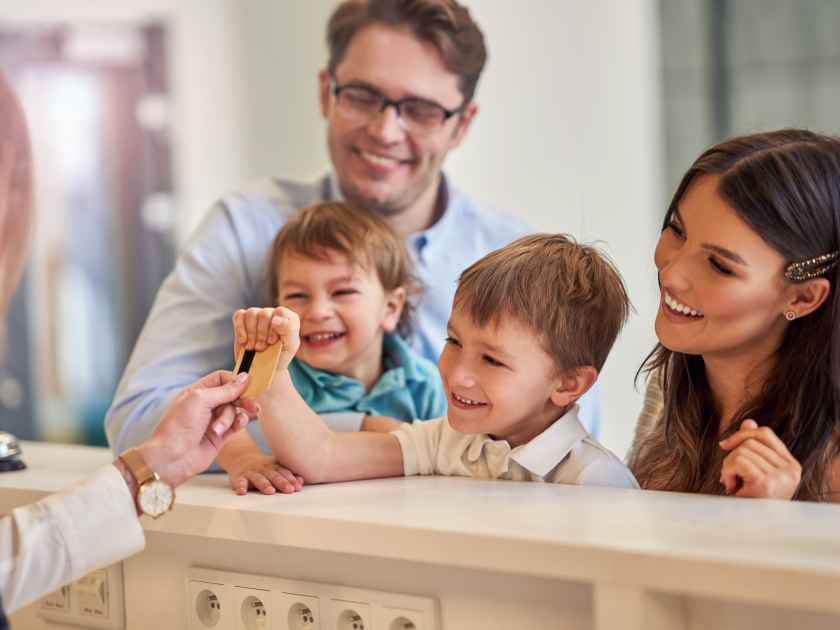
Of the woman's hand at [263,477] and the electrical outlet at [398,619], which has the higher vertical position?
the woman's hand at [263,477]

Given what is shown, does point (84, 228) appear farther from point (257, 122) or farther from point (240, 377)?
point (240, 377)

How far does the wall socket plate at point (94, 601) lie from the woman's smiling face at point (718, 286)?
753mm

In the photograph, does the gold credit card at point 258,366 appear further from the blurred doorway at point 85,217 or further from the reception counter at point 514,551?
the blurred doorway at point 85,217

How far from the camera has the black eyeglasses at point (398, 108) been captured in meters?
2.20

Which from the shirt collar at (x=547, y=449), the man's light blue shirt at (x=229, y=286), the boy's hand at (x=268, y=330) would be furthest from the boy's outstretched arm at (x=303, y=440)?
the man's light blue shirt at (x=229, y=286)

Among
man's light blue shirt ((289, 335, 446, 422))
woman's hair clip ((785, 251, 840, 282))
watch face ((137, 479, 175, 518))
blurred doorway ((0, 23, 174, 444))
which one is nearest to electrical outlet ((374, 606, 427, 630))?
watch face ((137, 479, 175, 518))

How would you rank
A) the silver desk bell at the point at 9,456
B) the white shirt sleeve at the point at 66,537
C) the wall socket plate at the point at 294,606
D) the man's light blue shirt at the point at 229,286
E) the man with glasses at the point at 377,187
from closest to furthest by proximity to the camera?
the white shirt sleeve at the point at 66,537
the wall socket plate at the point at 294,606
the silver desk bell at the point at 9,456
the man's light blue shirt at the point at 229,286
the man with glasses at the point at 377,187

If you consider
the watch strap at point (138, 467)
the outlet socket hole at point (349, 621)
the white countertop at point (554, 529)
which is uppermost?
the watch strap at point (138, 467)

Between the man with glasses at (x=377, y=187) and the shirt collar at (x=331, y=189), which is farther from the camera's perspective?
the shirt collar at (x=331, y=189)

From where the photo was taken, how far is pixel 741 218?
1.42m

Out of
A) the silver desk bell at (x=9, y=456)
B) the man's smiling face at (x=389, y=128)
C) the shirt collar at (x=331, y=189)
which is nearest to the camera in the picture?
the silver desk bell at (x=9, y=456)

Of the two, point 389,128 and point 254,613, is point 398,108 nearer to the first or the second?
point 389,128

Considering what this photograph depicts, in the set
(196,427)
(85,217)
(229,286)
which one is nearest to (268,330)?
(196,427)

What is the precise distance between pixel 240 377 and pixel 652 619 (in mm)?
524
